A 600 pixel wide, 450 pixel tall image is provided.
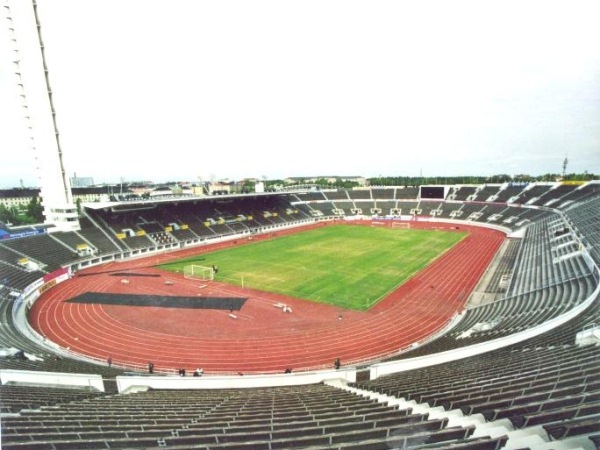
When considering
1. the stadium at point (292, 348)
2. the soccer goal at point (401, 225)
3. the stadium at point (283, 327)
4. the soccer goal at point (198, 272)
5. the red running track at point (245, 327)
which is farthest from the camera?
the soccer goal at point (401, 225)

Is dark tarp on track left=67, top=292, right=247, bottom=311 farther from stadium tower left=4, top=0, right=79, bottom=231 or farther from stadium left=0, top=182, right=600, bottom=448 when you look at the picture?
stadium tower left=4, top=0, right=79, bottom=231

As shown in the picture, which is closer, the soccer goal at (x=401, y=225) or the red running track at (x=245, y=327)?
the red running track at (x=245, y=327)

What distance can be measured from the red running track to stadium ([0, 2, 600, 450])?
0.58 feet

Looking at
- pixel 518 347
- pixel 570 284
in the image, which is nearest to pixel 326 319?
pixel 518 347

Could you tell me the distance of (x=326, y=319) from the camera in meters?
26.4

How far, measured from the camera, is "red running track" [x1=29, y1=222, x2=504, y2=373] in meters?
21.1

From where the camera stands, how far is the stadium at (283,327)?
4789 mm

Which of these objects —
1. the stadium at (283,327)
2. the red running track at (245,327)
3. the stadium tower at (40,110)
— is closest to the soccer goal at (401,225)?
the stadium at (283,327)

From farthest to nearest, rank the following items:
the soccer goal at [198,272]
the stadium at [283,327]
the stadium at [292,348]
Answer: the soccer goal at [198,272]
the stadium at [283,327]
the stadium at [292,348]

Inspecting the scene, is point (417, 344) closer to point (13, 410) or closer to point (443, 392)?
point (443, 392)

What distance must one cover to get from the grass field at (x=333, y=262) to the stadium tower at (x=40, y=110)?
58.3ft

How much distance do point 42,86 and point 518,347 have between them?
179 feet

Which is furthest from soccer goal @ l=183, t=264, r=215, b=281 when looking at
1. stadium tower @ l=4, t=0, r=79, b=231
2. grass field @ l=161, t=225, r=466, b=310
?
stadium tower @ l=4, t=0, r=79, b=231

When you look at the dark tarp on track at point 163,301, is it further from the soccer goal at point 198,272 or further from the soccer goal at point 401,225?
the soccer goal at point 401,225
